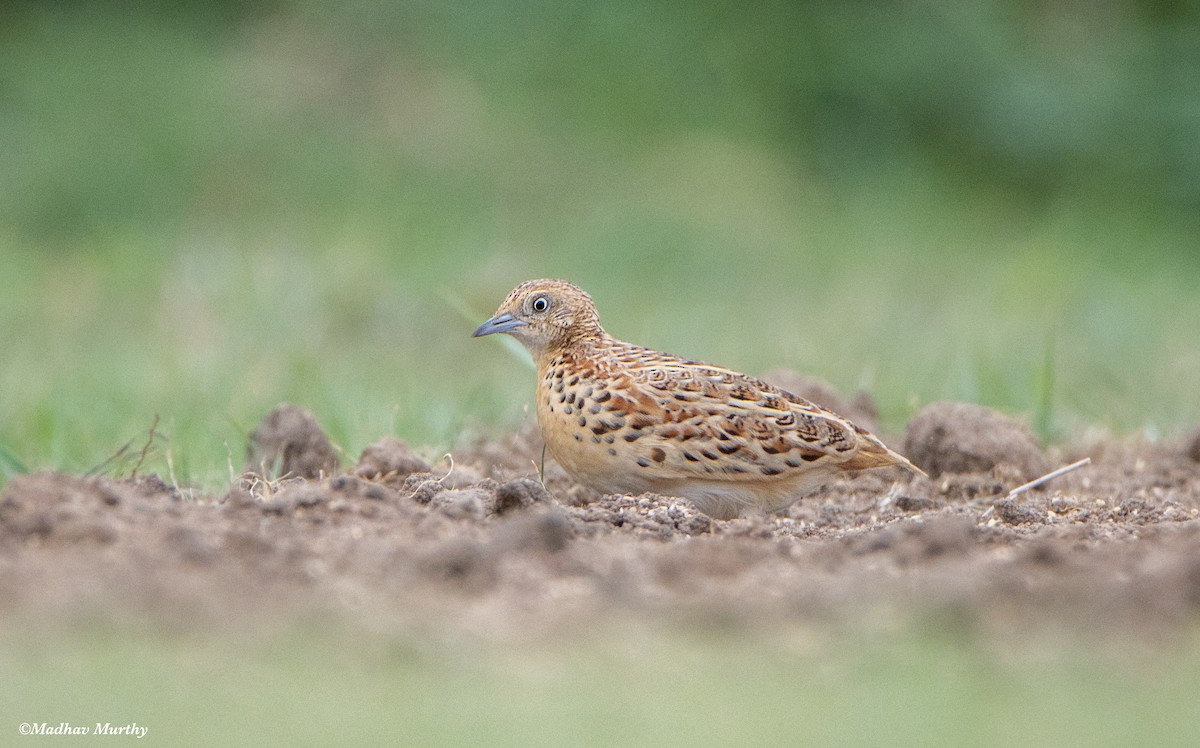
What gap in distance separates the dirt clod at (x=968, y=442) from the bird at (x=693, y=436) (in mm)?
678

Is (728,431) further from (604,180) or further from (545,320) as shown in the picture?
(604,180)

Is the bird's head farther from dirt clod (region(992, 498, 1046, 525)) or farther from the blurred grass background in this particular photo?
the blurred grass background

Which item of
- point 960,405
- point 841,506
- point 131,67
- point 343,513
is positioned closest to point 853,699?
point 343,513

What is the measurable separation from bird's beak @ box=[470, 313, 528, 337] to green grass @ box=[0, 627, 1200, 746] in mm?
2733

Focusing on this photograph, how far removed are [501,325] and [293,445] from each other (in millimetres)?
894

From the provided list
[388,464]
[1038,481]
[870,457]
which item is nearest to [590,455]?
[388,464]

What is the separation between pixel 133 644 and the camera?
3.56 metres

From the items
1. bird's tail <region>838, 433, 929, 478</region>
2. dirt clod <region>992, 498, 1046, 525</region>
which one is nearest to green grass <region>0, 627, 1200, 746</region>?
dirt clod <region>992, 498, 1046, 525</region>

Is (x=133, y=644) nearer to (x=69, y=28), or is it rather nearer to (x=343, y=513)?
(x=343, y=513)

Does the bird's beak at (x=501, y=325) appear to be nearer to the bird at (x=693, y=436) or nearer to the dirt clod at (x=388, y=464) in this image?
the bird at (x=693, y=436)

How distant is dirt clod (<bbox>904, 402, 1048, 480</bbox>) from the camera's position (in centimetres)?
661

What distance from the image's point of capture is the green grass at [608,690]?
125 inches

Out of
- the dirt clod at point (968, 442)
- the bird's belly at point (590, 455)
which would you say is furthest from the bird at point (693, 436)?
the dirt clod at point (968, 442)

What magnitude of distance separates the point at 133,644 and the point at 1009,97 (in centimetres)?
1286
